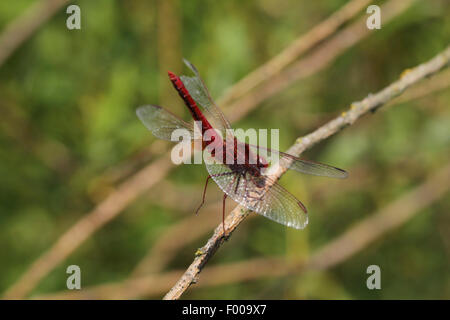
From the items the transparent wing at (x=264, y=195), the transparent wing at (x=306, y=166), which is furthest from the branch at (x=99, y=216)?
the transparent wing at (x=306, y=166)

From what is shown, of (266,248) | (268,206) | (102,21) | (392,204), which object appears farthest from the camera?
(266,248)

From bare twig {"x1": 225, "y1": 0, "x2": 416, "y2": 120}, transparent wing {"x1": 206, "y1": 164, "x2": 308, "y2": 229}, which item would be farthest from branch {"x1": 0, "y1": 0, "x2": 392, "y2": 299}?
transparent wing {"x1": 206, "y1": 164, "x2": 308, "y2": 229}

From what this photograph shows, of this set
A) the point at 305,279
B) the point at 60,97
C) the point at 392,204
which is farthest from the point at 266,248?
the point at 60,97

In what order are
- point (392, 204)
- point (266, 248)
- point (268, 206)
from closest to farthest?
point (268, 206)
point (392, 204)
point (266, 248)

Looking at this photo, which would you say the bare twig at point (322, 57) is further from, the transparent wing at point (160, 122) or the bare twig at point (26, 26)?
the bare twig at point (26, 26)

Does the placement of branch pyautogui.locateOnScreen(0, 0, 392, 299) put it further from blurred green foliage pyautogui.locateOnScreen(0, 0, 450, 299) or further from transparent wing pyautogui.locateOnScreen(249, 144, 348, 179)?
transparent wing pyautogui.locateOnScreen(249, 144, 348, 179)

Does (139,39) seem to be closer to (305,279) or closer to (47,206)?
(47,206)
